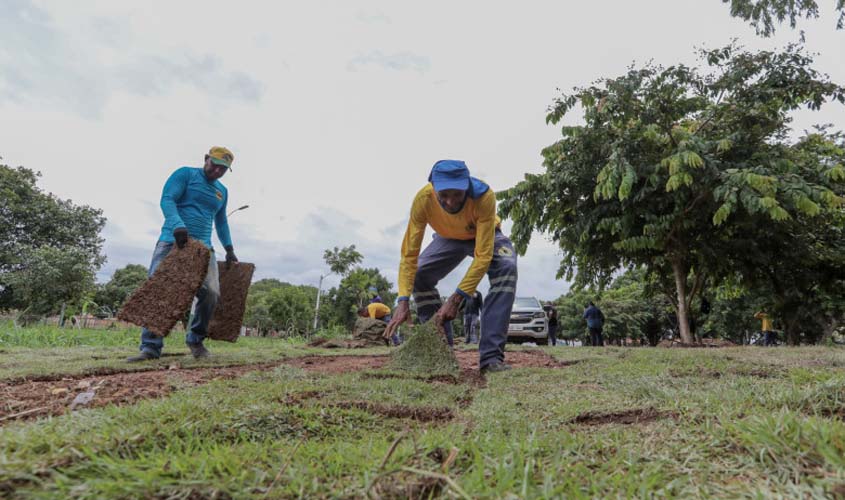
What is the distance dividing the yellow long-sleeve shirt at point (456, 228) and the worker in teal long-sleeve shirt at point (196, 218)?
187 cm

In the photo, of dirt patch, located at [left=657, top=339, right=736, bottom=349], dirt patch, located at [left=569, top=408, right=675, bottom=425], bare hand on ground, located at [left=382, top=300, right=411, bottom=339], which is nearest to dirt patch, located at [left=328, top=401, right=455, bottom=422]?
dirt patch, located at [left=569, top=408, right=675, bottom=425]

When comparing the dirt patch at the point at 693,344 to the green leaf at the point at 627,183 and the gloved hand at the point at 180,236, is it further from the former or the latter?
the gloved hand at the point at 180,236

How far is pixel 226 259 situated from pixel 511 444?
4511mm

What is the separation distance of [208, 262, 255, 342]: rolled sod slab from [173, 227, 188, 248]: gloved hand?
0.90 meters

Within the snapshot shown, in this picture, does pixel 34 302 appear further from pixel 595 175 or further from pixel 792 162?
pixel 792 162

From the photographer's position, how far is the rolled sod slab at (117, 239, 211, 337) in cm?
381

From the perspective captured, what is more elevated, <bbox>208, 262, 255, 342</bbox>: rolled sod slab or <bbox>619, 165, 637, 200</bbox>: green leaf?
<bbox>619, 165, 637, 200</bbox>: green leaf

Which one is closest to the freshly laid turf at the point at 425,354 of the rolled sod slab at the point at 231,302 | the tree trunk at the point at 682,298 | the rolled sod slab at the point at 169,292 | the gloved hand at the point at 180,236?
the rolled sod slab at the point at 169,292

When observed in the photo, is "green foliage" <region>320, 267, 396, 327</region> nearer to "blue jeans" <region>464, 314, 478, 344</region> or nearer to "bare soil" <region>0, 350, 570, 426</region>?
"blue jeans" <region>464, 314, 478, 344</region>

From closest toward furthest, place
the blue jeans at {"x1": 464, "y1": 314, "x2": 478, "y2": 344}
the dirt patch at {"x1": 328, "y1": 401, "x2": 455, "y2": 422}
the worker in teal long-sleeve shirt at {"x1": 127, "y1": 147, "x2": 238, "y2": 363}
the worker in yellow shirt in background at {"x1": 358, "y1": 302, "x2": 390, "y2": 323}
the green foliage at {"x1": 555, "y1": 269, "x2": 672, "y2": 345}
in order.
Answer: the dirt patch at {"x1": 328, "y1": 401, "x2": 455, "y2": 422}, the worker in teal long-sleeve shirt at {"x1": 127, "y1": 147, "x2": 238, "y2": 363}, the worker in yellow shirt in background at {"x1": 358, "y1": 302, "x2": 390, "y2": 323}, the blue jeans at {"x1": 464, "y1": 314, "x2": 478, "y2": 344}, the green foliage at {"x1": 555, "y1": 269, "x2": 672, "y2": 345}

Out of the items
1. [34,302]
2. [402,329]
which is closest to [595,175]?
[402,329]

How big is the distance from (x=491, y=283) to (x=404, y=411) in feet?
6.85

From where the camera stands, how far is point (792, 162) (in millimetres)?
8273

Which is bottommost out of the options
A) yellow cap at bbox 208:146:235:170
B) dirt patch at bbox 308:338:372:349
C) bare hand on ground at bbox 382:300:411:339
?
dirt patch at bbox 308:338:372:349
